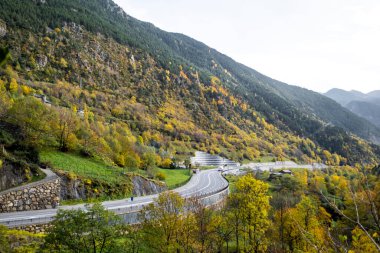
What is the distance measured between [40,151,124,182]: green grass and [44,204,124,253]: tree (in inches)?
910

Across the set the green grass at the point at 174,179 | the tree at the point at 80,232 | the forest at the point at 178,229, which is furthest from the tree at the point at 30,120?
the green grass at the point at 174,179

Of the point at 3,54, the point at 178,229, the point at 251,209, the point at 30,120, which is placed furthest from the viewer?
the point at 30,120

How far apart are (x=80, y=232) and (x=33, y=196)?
59.0 feet

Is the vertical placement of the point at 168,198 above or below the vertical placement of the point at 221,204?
above

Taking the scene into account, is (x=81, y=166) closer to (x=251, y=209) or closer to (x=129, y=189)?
(x=129, y=189)

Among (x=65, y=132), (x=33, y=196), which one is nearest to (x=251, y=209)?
(x=33, y=196)

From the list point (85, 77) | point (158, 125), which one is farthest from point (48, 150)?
point (85, 77)

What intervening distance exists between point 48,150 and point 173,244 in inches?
1279

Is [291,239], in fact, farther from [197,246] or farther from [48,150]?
[48,150]

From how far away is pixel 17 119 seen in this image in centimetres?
4619

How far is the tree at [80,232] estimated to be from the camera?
20562 millimetres

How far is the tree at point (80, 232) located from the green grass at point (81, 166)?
23.1m

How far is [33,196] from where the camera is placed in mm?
35531

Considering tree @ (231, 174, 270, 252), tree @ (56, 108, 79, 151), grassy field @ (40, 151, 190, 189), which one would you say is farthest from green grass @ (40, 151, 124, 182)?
tree @ (231, 174, 270, 252)
